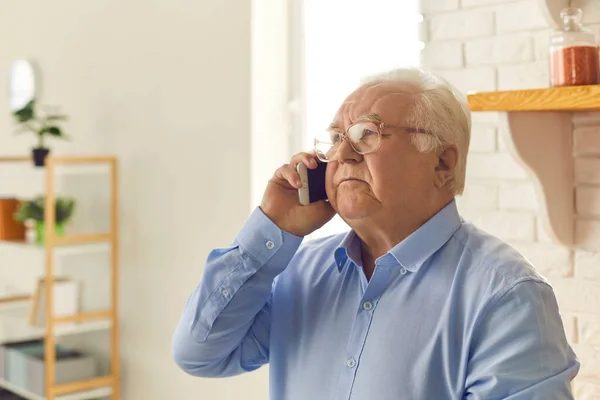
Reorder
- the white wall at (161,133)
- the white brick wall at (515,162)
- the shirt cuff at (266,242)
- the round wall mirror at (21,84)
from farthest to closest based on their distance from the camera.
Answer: the round wall mirror at (21,84) → the white wall at (161,133) → the white brick wall at (515,162) → the shirt cuff at (266,242)

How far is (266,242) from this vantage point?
4.79 feet

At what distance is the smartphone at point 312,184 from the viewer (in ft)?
4.88

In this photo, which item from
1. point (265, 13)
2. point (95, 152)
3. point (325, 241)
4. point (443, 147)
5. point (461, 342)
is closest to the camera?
point (461, 342)

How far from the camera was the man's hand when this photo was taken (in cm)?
149

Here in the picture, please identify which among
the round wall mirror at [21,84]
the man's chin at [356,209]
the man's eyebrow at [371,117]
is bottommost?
the man's chin at [356,209]

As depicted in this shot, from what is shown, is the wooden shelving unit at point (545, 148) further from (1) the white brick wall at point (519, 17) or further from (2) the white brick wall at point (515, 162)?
(1) the white brick wall at point (519, 17)

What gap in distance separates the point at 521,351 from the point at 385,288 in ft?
0.91

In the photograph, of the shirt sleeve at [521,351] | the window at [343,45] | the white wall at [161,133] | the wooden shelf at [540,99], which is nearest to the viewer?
the shirt sleeve at [521,351]

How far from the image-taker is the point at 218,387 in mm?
2781

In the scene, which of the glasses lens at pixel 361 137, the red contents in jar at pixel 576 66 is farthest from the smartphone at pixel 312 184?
the red contents in jar at pixel 576 66

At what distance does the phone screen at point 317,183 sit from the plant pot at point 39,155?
2.11 m

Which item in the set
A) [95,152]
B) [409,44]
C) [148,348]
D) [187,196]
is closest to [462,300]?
[409,44]

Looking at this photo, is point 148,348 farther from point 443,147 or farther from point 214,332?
point 443,147

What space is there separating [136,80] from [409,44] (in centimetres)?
128
